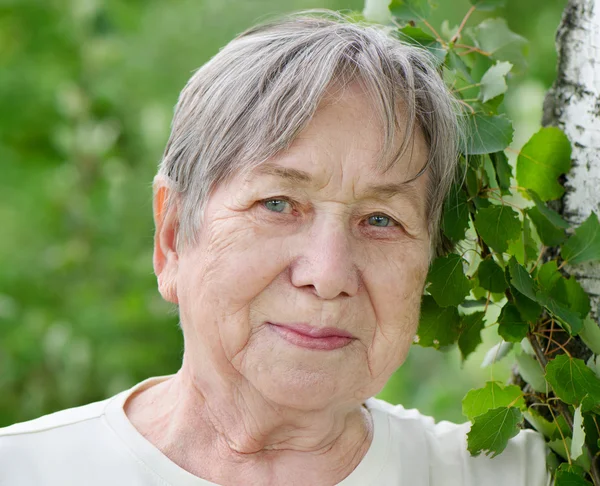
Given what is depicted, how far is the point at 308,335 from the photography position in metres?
1.69

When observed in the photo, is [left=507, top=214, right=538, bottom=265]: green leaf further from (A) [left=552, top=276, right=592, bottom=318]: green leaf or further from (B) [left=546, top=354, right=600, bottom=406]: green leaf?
(B) [left=546, top=354, right=600, bottom=406]: green leaf

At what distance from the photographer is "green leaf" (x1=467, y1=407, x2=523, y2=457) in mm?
1834

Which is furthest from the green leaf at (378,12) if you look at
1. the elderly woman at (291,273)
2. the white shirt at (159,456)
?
the white shirt at (159,456)

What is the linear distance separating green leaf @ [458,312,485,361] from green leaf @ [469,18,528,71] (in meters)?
0.64

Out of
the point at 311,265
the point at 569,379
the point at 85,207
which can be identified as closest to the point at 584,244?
the point at 569,379

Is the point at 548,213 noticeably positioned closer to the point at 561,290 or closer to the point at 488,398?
the point at 561,290

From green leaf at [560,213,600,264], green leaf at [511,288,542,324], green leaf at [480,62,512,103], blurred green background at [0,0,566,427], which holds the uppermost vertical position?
green leaf at [480,62,512,103]

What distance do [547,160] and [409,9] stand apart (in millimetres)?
483

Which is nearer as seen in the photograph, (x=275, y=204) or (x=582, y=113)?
(x=275, y=204)

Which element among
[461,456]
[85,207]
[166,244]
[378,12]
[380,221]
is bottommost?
[85,207]

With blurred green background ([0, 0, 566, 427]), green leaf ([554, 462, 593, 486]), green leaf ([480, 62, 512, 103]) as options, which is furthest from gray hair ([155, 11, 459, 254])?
blurred green background ([0, 0, 566, 427])

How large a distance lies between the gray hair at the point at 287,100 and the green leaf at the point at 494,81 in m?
0.11

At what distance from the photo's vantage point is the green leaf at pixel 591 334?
186 centimetres

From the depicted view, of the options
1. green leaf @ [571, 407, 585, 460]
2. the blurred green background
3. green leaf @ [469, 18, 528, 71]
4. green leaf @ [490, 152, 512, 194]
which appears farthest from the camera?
the blurred green background
